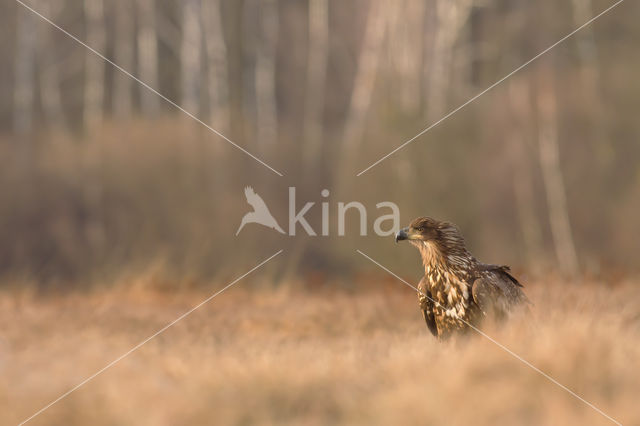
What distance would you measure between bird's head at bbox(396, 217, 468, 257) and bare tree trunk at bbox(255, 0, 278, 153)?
11343 mm

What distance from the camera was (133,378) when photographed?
199 inches

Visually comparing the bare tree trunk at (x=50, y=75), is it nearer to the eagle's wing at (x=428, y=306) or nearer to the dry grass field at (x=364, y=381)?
the dry grass field at (x=364, y=381)

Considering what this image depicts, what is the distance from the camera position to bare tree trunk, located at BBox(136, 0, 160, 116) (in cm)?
1942

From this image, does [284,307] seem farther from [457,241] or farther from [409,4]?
[409,4]

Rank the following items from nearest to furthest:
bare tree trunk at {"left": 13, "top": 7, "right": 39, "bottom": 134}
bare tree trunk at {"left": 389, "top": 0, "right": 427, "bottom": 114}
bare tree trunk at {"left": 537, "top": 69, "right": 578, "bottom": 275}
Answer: bare tree trunk at {"left": 537, "top": 69, "right": 578, "bottom": 275}
bare tree trunk at {"left": 389, "top": 0, "right": 427, "bottom": 114}
bare tree trunk at {"left": 13, "top": 7, "right": 39, "bottom": 134}

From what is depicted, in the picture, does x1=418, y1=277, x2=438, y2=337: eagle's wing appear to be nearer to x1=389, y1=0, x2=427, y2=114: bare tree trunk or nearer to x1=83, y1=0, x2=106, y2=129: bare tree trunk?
x1=389, y1=0, x2=427, y2=114: bare tree trunk

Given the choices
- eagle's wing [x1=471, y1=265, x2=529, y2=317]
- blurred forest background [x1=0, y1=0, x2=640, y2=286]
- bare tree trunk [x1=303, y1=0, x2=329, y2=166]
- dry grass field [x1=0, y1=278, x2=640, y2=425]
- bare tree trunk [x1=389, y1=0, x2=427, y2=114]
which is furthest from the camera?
bare tree trunk [x1=303, y1=0, x2=329, y2=166]

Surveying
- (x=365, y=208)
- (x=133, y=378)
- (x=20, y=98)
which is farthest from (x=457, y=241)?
(x=20, y=98)

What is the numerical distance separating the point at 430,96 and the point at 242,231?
450cm

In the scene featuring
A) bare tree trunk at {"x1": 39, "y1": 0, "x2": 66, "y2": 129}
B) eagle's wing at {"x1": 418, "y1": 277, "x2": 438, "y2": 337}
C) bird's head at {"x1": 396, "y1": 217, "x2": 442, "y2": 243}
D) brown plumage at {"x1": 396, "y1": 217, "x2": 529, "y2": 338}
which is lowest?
bare tree trunk at {"x1": 39, "y1": 0, "x2": 66, "y2": 129}

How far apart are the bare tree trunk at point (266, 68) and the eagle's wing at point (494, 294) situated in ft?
39.8

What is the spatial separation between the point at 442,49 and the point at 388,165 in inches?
169

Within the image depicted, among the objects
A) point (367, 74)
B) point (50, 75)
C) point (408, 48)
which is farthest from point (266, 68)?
point (50, 75)

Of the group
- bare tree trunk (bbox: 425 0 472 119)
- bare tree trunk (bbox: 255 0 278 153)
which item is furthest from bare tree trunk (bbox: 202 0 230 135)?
bare tree trunk (bbox: 425 0 472 119)
